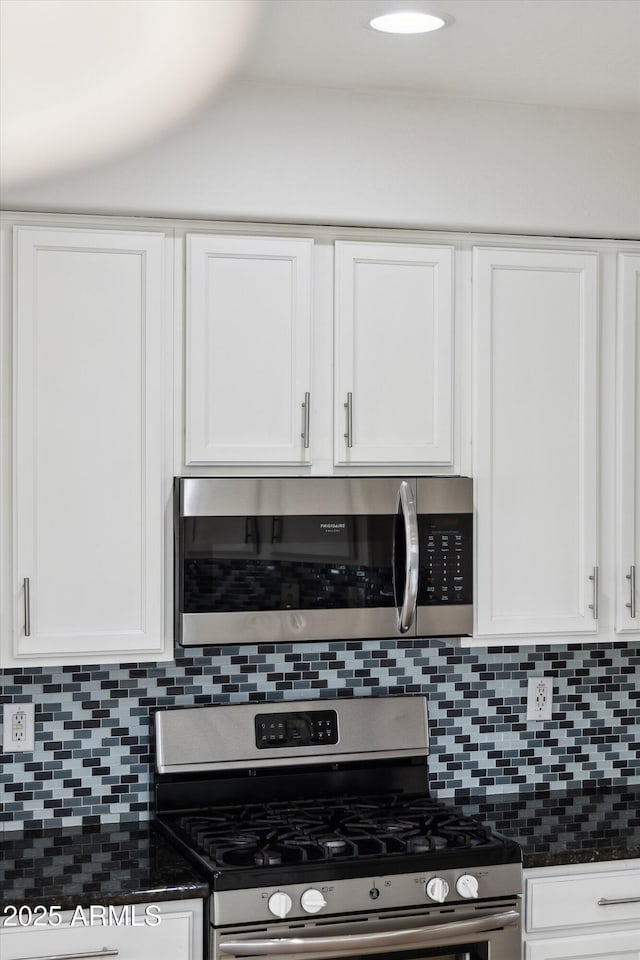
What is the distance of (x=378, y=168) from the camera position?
8.72 ft

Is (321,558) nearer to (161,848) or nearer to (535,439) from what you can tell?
(535,439)

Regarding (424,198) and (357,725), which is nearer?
(424,198)

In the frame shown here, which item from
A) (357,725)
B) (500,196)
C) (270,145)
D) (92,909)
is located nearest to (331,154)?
(270,145)

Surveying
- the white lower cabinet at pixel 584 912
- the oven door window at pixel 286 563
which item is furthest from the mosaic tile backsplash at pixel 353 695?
the white lower cabinet at pixel 584 912

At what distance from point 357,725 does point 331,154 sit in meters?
1.48

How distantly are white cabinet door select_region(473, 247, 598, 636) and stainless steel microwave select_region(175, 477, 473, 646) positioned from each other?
0.10m

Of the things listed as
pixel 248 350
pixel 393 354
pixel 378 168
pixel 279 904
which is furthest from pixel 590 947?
pixel 378 168

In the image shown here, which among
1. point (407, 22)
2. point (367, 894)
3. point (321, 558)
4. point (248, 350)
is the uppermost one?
point (407, 22)

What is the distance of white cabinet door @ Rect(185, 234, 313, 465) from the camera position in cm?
258

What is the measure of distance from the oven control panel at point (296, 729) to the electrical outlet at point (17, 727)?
0.58m

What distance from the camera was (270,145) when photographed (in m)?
2.59

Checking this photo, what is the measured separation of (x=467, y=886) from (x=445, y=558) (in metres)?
0.75

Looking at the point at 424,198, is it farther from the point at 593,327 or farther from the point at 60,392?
the point at 60,392

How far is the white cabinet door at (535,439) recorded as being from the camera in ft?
9.10
